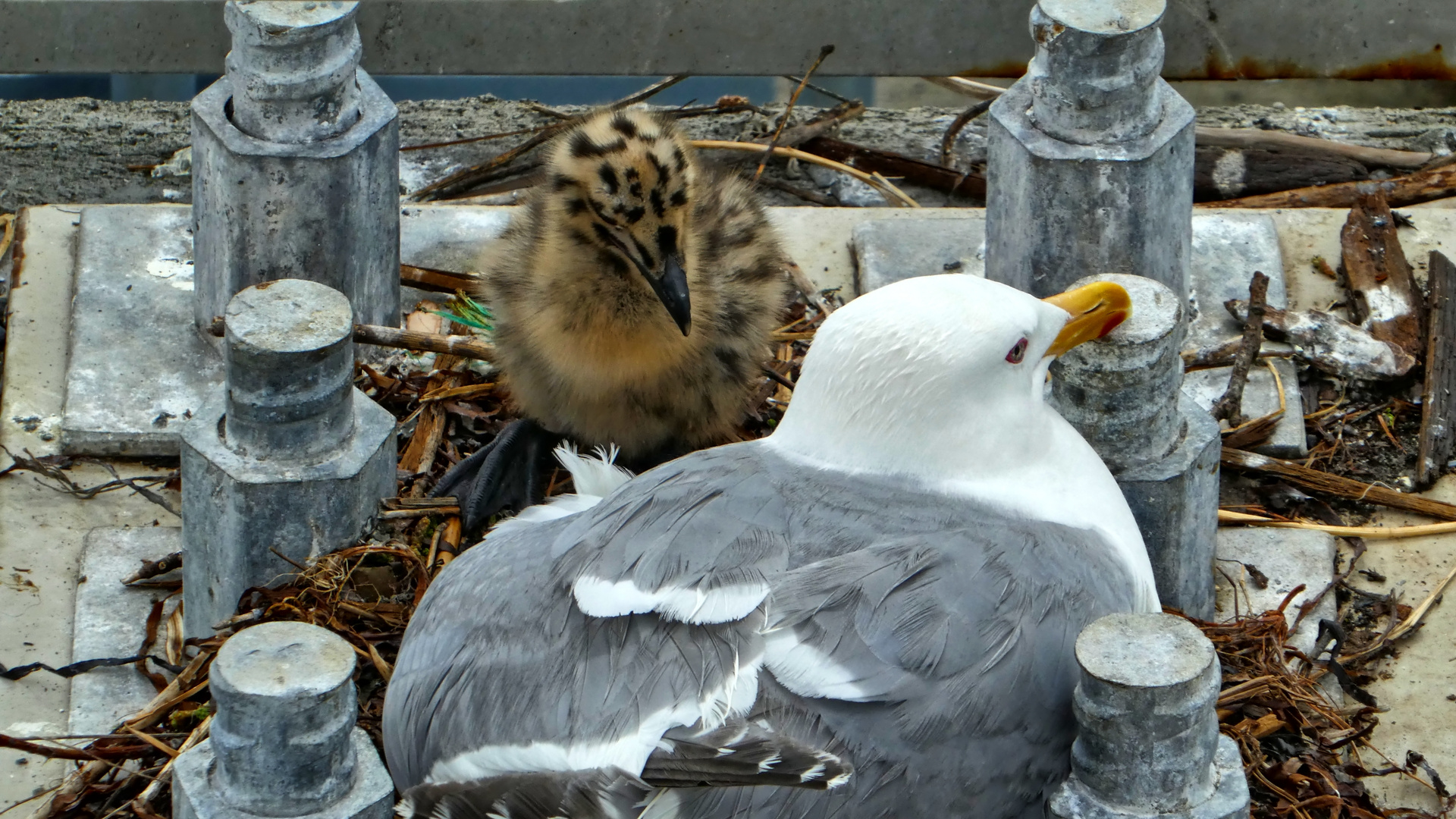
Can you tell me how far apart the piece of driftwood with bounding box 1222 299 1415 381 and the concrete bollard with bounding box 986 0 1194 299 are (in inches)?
19.7

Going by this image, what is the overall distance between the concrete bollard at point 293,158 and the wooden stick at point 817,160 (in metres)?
1.28

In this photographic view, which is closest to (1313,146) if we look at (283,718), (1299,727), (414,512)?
(1299,727)

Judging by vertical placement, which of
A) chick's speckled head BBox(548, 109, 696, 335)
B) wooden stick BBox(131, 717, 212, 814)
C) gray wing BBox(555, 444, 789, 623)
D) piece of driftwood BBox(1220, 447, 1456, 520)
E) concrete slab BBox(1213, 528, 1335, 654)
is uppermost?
chick's speckled head BBox(548, 109, 696, 335)

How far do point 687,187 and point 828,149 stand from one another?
5.64ft

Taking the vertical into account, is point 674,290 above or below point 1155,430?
above

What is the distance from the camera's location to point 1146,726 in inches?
110

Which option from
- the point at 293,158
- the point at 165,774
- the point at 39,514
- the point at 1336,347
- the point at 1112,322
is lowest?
the point at 165,774

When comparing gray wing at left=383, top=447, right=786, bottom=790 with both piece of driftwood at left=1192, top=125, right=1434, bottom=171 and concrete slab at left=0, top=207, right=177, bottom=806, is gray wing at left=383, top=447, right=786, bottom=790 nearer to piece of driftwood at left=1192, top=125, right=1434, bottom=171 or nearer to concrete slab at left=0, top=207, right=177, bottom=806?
concrete slab at left=0, top=207, right=177, bottom=806

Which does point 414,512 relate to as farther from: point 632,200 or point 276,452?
point 632,200

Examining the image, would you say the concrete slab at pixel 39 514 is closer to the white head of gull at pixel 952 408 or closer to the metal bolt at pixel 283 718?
the metal bolt at pixel 283 718

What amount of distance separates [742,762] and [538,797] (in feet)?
1.12

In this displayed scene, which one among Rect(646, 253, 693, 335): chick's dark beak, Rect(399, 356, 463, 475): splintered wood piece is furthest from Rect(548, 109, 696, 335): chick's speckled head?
Rect(399, 356, 463, 475): splintered wood piece

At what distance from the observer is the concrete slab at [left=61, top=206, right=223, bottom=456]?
4.45 meters

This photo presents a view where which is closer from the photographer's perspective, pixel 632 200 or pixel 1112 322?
pixel 1112 322
